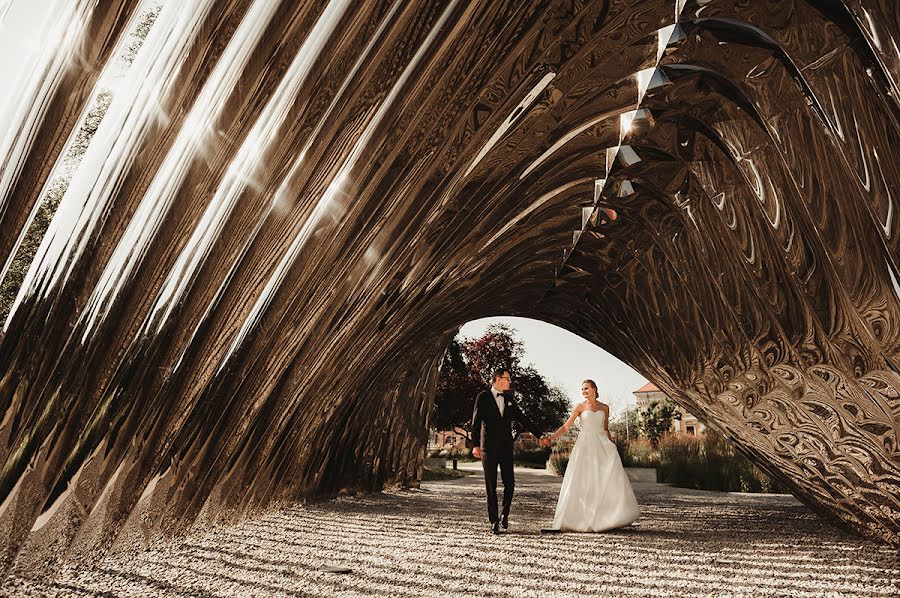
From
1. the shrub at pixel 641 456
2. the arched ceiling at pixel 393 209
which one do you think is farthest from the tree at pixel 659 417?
the arched ceiling at pixel 393 209

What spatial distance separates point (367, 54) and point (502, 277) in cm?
627

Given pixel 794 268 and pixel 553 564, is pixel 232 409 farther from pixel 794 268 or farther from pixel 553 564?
pixel 794 268

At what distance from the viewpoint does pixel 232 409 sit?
563 cm

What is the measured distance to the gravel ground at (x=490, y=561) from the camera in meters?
4.13

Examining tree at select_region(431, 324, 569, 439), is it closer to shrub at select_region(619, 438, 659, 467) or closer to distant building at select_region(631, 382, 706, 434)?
shrub at select_region(619, 438, 659, 467)

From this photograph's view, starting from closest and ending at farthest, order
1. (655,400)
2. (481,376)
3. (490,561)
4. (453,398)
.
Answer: (490,561) < (453,398) < (481,376) < (655,400)

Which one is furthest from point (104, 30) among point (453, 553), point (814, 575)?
point (814, 575)

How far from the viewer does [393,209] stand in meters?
4.52

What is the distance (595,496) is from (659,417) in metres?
32.7

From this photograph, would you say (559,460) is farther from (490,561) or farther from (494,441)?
(490,561)

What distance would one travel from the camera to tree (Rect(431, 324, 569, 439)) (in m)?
23.7

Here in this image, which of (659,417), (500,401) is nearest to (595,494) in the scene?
(500,401)

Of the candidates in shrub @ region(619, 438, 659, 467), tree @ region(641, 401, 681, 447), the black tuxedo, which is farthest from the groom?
tree @ region(641, 401, 681, 447)

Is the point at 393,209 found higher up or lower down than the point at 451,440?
higher up
